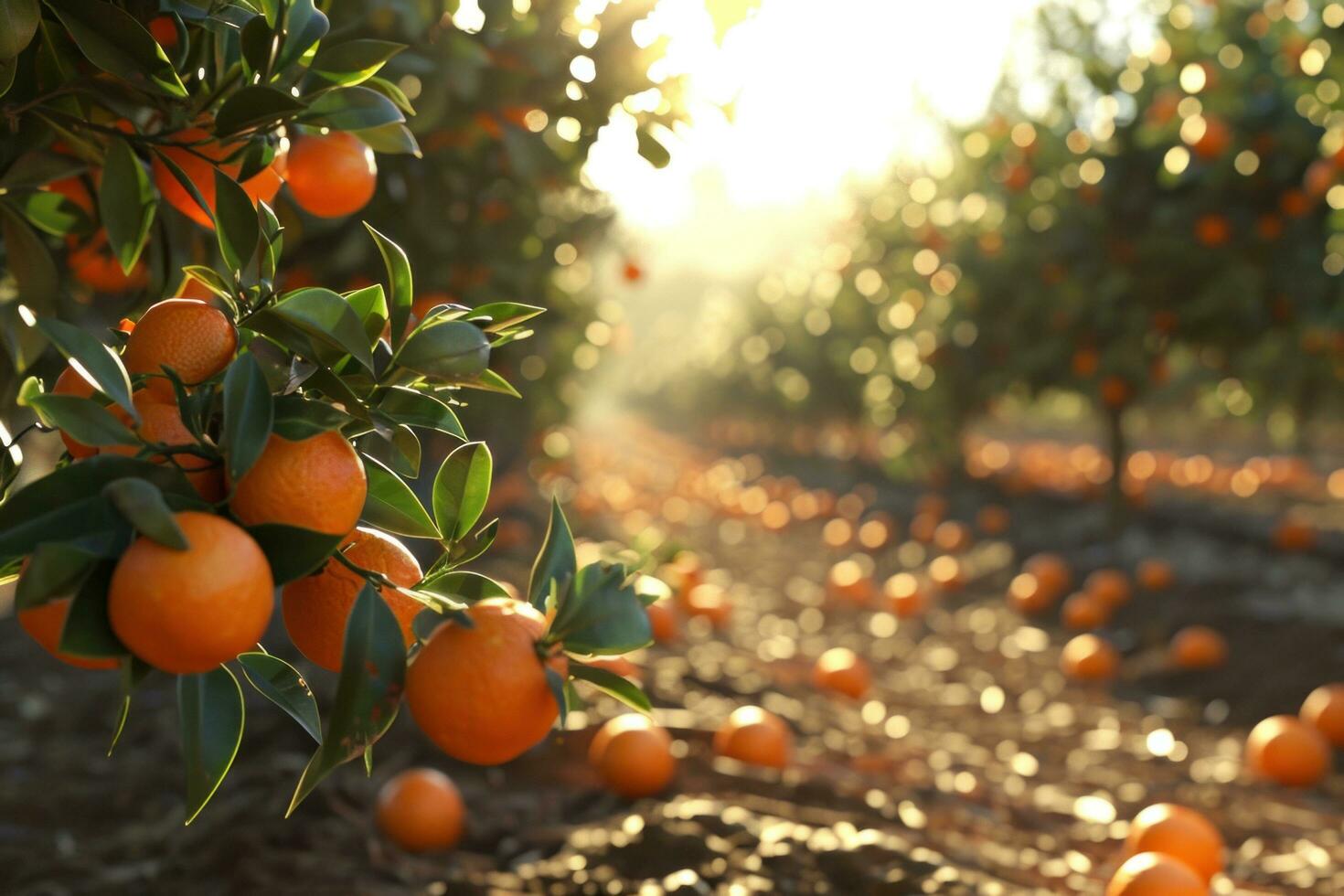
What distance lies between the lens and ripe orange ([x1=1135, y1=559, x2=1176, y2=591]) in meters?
7.30

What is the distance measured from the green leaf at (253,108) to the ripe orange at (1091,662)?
225 inches

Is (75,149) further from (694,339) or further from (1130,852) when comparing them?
(694,339)

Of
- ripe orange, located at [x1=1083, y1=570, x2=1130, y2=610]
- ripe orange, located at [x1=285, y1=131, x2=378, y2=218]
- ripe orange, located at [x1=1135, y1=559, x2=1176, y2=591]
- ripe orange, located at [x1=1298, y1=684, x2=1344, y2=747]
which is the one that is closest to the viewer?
ripe orange, located at [x1=285, y1=131, x2=378, y2=218]

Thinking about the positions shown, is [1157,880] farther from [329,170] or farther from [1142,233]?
[1142,233]

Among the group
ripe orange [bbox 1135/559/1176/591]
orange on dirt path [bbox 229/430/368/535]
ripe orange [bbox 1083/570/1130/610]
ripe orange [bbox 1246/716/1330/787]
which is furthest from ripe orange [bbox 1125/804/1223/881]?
ripe orange [bbox 1135/559/1176/591]

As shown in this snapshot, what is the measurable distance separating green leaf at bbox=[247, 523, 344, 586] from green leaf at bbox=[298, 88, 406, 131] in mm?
554

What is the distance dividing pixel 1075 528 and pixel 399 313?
9.51 m

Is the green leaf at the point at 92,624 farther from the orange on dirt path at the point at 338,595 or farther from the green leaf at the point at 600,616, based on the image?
the green leaf at the point at 600,616

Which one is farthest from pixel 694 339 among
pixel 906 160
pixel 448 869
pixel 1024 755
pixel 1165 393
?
pixel 448 869

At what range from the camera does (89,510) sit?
97cm

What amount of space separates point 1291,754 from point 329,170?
14.2 ft

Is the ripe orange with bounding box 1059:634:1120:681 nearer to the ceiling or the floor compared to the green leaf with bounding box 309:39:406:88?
nearer to the ceiling

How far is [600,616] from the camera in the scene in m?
1.09

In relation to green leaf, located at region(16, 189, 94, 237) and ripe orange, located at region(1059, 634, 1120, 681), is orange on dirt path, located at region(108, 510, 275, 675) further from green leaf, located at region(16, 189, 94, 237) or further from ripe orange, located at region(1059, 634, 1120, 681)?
ripe orange, located at region(1059, 634, 1120, 681)
